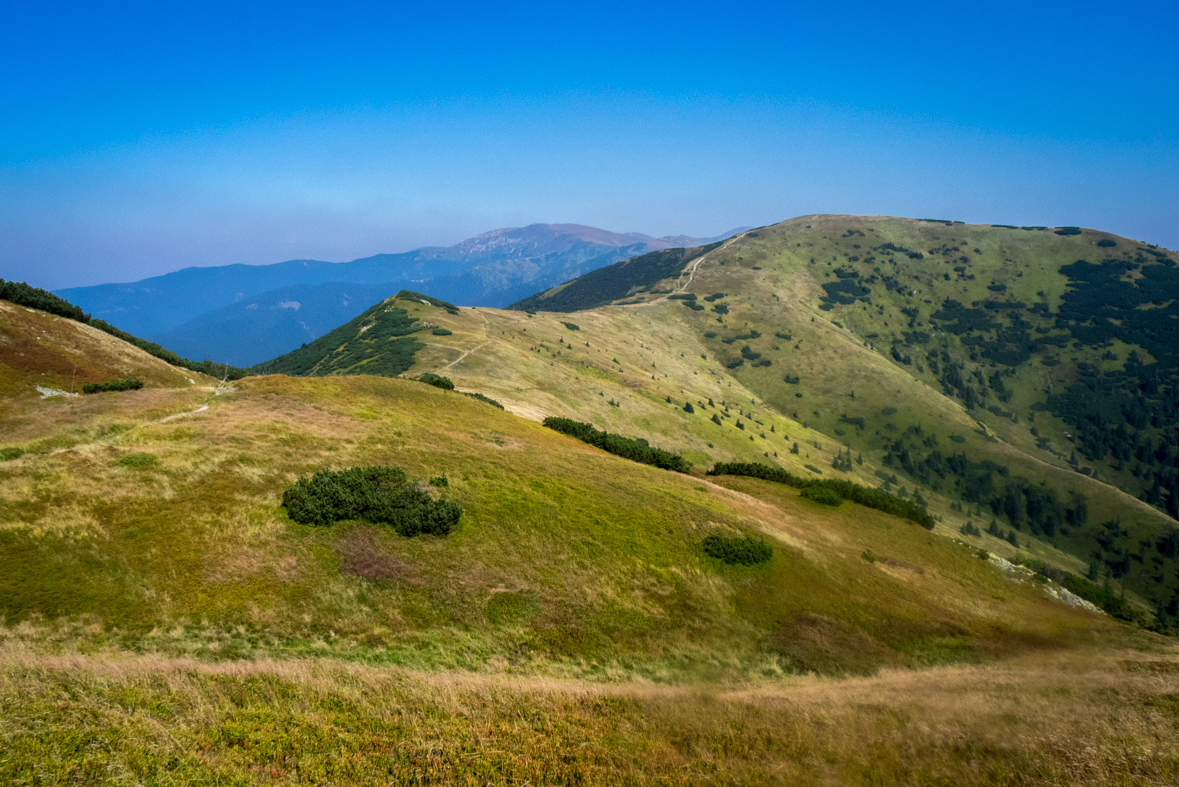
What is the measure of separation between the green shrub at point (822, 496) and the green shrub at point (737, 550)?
1376 cm

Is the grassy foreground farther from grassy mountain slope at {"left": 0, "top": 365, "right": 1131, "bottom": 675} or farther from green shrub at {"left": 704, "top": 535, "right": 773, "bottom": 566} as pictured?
green shrub at {"left": 704, "top": 535, "right": 773, "bottom": 566}

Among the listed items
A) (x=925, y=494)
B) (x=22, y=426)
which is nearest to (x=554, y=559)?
(x=22, y=426)

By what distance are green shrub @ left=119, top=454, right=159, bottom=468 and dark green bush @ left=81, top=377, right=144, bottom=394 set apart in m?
14.9

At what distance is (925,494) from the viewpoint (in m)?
157

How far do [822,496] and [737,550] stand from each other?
16.0m

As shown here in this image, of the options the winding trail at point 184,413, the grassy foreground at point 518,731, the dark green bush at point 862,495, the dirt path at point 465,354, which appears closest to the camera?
the grassy foreground at point 518,731

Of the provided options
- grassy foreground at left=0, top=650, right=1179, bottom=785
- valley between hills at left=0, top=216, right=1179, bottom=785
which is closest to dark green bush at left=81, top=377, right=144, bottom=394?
valley between hills at left=0, top=216, right=1179, bottom=785

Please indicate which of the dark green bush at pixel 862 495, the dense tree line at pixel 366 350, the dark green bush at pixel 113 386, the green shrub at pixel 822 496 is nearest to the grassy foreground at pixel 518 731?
the green shrub at pixel 822 496

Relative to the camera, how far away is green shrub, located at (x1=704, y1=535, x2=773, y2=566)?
24.8m

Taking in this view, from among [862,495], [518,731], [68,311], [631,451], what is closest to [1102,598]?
[862,495]

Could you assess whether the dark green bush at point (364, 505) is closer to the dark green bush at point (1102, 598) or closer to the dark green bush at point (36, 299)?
the dark green bush at point (36, 299)

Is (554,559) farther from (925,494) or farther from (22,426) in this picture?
(925,494)

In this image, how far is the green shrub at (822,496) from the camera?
3759cm

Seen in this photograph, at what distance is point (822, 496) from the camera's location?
1483 inches
